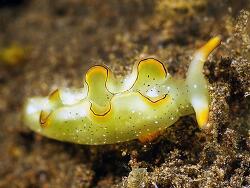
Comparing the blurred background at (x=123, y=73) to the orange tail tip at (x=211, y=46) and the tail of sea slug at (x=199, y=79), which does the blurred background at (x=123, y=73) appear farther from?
the orange tail tip at (x=211, y=46)

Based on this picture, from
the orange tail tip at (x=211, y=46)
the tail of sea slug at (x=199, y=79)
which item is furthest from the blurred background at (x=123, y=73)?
the orange tail tip at (x=211, y=46)

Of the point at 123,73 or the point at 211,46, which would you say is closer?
the point at 211,46

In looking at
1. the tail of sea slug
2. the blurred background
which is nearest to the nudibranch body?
the tail of sea slug

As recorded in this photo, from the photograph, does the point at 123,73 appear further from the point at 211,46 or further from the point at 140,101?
the point at 211,46

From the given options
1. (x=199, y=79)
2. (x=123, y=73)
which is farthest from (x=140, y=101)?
(x=123, y=73)

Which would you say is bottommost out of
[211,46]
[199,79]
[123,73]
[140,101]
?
[140,101]
